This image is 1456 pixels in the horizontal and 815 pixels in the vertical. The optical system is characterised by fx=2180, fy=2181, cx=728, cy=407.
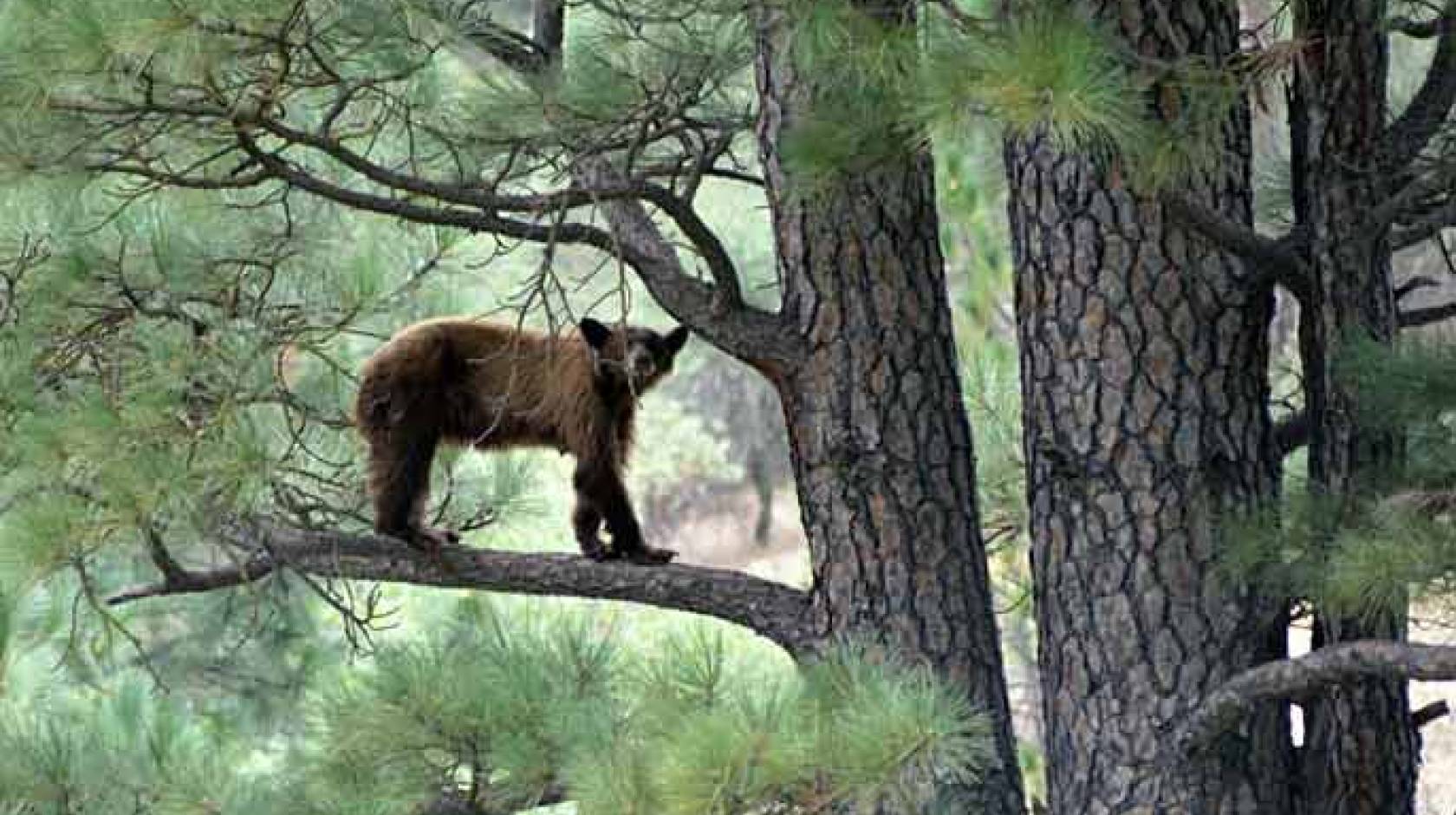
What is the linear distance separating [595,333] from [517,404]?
1.03 feet

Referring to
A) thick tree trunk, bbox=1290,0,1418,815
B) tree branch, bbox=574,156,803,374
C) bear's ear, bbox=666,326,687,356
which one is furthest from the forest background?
bear's ear, bbox=666,326,687,356

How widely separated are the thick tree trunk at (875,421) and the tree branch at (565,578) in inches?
4.3

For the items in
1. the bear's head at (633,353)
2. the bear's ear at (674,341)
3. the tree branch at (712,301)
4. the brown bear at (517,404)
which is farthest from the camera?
the bear's ear at (674,341)

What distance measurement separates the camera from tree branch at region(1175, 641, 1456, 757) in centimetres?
373

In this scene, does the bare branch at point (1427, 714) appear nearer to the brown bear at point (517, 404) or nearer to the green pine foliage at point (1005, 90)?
the green pine foliage at point (1005, 90)

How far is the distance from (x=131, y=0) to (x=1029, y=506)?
222cm

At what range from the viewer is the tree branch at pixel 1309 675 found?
12.2ft

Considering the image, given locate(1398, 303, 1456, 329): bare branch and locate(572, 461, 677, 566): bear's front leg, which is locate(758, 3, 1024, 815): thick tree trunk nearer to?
locate(572, 461, 677, 566): bear's front leg

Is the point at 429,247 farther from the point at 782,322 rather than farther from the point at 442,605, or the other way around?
the point at 442,605

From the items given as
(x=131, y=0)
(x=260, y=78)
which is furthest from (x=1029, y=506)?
(x=131, y=0)

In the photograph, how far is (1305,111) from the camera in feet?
14.5

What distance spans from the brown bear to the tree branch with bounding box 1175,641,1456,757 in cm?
169

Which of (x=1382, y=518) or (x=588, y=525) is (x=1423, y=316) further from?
(x=588, y=525)

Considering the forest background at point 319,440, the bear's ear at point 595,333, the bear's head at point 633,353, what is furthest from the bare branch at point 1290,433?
the bear's ear at point 595,333
